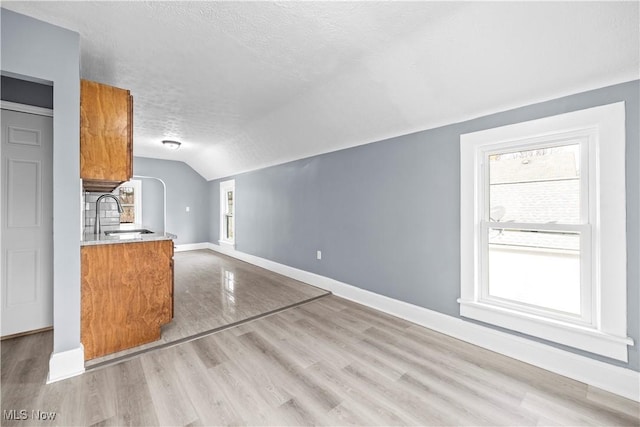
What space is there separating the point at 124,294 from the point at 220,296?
1489mm

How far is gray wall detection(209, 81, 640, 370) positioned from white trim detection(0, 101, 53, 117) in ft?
9.78

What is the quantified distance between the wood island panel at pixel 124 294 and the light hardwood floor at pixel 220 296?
120 mm

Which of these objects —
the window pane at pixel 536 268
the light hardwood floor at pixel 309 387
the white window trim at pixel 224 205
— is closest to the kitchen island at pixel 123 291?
the light hardwood floor at pixel 309 387

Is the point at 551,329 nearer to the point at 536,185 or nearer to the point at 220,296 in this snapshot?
the point at 536,185

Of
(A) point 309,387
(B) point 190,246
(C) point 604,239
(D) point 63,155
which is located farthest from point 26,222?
(B) point 190,246

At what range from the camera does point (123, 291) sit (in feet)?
7.20

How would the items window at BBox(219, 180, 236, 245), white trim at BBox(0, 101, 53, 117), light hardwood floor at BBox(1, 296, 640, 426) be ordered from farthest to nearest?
window at BBox(219, 180, 236, 245) < white trim at BBox(0, 101, 53, 117) < light hardwood floor at BBox(1, 296, 640, 426)

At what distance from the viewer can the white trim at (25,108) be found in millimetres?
2391

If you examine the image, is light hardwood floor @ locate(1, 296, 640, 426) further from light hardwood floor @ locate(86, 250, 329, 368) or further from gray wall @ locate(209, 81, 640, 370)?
gray wall @ locate(209, 81, 640, 370)

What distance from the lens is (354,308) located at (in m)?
3.26

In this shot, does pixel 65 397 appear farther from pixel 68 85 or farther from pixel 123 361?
pixel 68 85

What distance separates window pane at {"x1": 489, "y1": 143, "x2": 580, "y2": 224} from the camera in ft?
6.64

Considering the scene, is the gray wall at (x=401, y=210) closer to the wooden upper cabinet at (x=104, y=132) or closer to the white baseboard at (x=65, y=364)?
the wooden upper cabinet at (x=104, y=132)

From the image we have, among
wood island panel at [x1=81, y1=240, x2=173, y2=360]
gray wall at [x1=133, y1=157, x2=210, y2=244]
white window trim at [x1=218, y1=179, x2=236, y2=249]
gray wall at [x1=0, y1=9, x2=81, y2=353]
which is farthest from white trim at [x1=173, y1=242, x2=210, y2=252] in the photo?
gray wall at [x1=0, y1=9, x2=81, y2=353]
